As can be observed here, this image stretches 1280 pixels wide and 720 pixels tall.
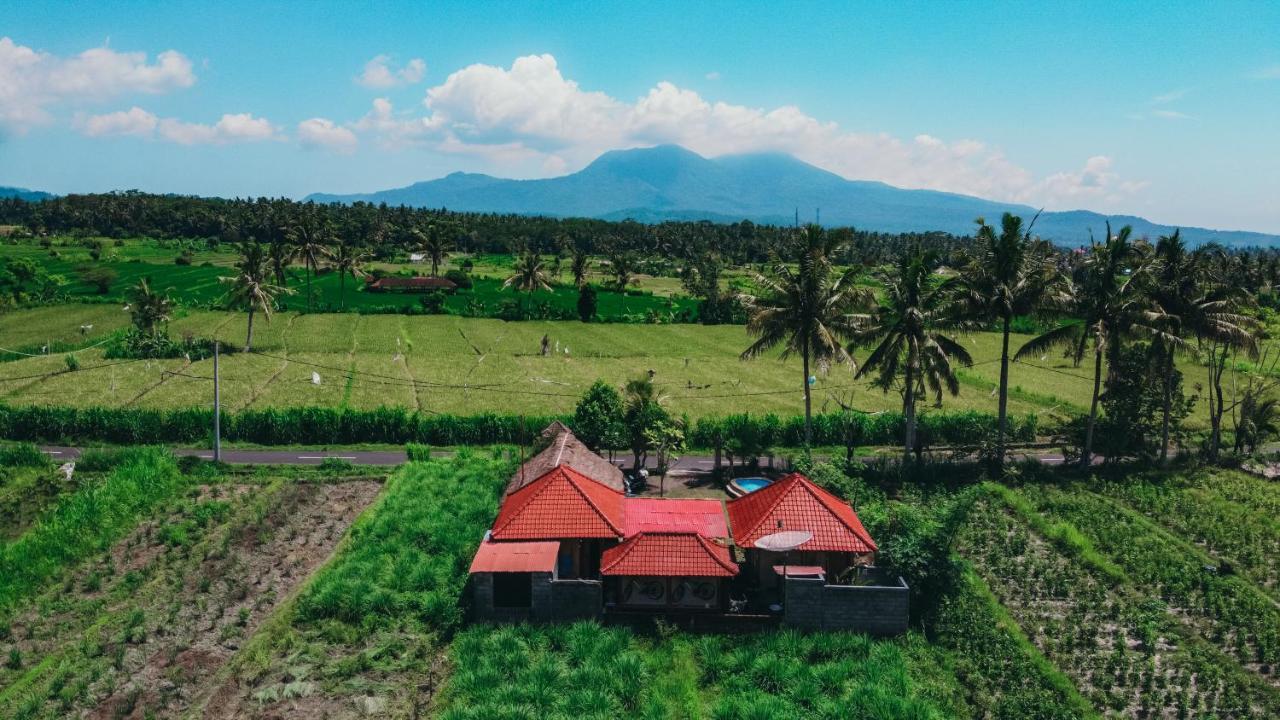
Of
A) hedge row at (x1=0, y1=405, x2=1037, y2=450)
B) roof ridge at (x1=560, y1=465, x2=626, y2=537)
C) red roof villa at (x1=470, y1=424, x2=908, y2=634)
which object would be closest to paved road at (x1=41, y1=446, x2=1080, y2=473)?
hedge row at (x1=0, y1=405, x2=1037, y2=450)

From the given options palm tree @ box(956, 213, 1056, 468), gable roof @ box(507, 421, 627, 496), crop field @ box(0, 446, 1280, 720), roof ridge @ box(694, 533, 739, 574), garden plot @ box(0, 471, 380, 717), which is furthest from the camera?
palm tree @ box(956, 213, 1056, 468)

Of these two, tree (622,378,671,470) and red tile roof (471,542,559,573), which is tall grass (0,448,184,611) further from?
tree (622,378,671,470)

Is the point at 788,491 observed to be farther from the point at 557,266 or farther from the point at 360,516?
the point at 557,266

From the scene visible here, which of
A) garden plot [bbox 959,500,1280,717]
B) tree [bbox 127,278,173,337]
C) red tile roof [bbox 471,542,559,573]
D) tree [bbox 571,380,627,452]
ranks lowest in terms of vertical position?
garden plot [bbox 959,500,1280,717]

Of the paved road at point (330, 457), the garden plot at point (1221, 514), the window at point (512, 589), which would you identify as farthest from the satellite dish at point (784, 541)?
the garden plot at point (1221, 514)

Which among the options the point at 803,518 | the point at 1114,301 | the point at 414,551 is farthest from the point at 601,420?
the point at 1114,301

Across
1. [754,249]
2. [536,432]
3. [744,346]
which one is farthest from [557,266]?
[536,432]
